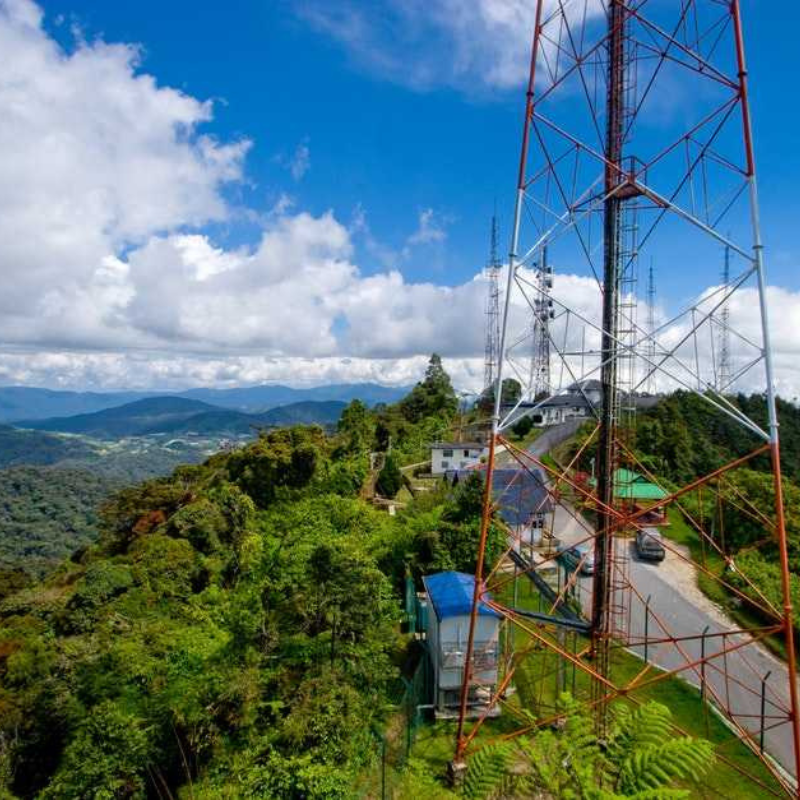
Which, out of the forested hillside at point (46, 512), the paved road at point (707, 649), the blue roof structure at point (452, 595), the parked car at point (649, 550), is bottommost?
the forested hillside at point (46, 512)

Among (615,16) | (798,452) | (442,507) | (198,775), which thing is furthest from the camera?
(798,452)

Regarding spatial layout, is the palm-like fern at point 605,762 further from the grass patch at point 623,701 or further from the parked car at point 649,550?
the parked car at point 649,550

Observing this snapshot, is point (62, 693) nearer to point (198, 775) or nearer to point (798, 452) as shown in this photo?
point (198, 775)

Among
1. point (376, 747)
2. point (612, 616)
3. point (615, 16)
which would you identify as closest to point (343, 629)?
point (376, 747)

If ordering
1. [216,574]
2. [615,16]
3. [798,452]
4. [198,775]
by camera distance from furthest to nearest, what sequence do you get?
1. [798,452]
2. [216,574]
3. [198,775]
4. [615,16]

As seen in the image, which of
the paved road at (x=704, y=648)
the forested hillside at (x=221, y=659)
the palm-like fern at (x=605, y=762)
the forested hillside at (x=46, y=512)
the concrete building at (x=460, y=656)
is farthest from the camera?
the forested hillside at (x=46, y=512)

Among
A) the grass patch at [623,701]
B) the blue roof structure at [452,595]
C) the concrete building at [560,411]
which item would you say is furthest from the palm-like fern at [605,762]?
the concrete building at [560,411]

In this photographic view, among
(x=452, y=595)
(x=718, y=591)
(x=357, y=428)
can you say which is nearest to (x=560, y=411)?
(x=357, y=428)

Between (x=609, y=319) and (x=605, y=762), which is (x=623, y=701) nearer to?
(x=605, y=762)
